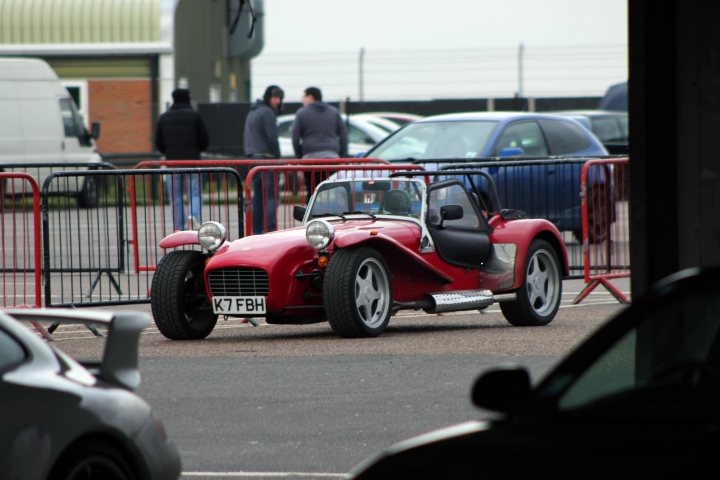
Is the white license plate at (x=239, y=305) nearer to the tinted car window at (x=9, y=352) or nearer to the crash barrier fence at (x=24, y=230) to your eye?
the crash barrier fence at (x=24, y=230)

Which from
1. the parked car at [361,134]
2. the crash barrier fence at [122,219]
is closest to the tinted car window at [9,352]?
the crash barrier fence at [122,219]

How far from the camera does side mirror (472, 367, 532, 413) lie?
4.39m

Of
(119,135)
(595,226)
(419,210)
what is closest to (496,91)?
(119,135)

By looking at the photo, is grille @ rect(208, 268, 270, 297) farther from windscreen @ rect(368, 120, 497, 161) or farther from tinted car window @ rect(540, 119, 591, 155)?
tinted car window @ rect(540, 119, 591, 155)

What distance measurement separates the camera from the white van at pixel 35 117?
2962 cm

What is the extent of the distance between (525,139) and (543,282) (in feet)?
23.6

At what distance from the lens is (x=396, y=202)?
492 inches

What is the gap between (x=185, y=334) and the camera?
12.0 m

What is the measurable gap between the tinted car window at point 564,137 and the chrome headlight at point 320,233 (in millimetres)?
9149

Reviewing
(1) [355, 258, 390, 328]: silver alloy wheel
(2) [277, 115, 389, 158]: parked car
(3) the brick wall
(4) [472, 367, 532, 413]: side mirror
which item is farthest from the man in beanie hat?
(3) the brick wall

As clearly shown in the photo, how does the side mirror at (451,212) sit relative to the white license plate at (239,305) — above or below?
above

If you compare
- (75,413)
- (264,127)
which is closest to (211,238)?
(75,413)

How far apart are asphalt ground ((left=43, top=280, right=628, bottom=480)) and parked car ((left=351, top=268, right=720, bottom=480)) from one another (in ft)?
9.32

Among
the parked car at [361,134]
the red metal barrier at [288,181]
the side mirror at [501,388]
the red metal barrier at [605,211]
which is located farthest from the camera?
the parked car at [361,134]
